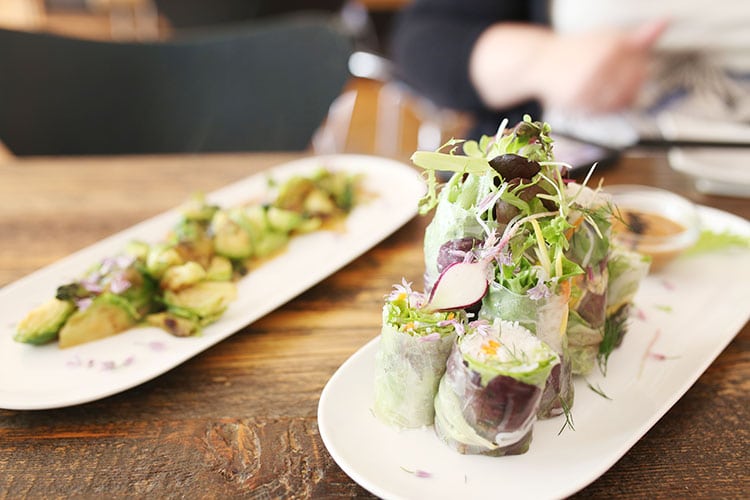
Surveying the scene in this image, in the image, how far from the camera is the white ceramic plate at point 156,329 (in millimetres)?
804

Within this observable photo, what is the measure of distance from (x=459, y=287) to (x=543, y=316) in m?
0.09

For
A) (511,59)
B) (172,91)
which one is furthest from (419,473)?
(172,91)

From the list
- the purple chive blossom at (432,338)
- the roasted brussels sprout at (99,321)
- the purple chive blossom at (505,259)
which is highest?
the purple chive blossom at (505,259)

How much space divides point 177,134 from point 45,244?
0.67m

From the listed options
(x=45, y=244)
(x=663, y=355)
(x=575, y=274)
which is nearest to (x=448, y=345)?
(x=575, y=274)

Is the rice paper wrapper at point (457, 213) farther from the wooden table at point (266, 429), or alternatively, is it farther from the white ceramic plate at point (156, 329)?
the wooden table at point (266, 429)

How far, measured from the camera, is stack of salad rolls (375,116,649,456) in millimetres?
631

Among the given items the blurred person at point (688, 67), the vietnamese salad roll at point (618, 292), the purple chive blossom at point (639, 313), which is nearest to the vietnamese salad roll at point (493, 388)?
the vietnamese salad roll at point (618, 292)

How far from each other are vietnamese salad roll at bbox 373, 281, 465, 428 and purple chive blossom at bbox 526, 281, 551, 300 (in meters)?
0.07

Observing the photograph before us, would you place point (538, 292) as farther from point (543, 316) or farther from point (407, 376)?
point (407, 376)

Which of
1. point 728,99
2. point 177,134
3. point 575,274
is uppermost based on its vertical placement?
point 575,274

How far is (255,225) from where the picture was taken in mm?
1154

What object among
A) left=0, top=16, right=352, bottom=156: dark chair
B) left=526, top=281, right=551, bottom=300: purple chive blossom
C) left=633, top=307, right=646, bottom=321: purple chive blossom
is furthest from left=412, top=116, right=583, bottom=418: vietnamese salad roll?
left=0, top=16, right=352, bottom=156: dark chair

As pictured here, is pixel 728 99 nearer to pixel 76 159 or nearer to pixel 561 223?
pixel 561 223
